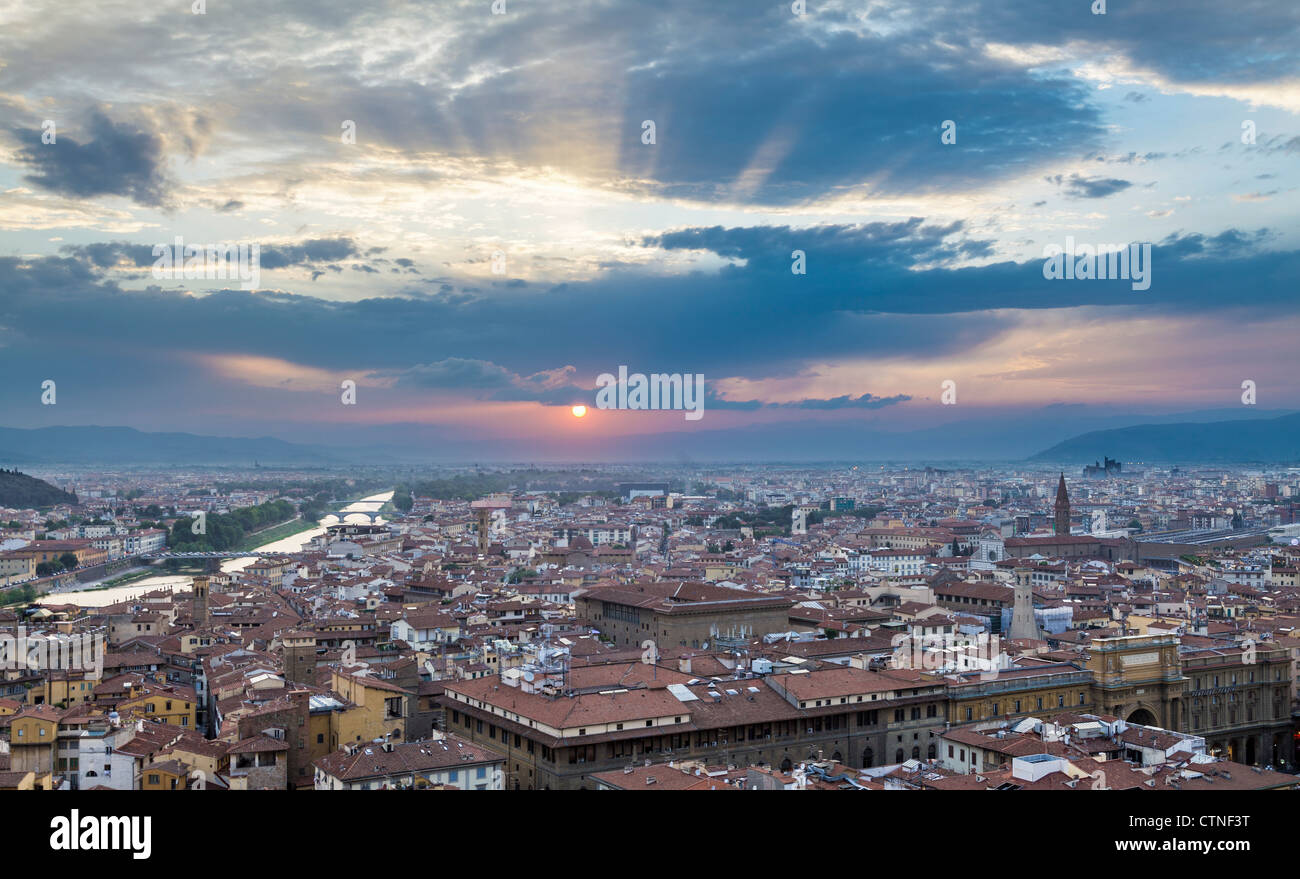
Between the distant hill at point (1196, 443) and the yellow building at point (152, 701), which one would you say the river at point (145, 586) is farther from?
the distant hill at point (1196, 443)

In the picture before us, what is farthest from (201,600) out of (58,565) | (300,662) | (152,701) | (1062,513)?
(1062,513)

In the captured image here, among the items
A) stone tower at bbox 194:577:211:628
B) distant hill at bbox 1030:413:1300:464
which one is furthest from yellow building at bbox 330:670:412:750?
distant hill at bbox 1030:413:1300:464

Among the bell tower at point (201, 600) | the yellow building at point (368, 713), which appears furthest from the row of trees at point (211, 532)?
the yellow building at point (368, 713)

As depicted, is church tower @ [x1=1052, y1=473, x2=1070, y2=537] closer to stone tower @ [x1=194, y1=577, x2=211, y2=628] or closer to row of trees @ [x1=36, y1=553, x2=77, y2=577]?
stone tower @ [x1=194, y1=577, x2=211, y2=628]
